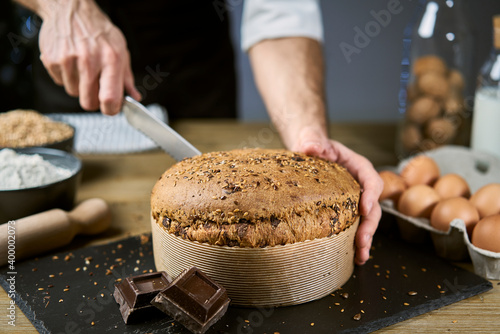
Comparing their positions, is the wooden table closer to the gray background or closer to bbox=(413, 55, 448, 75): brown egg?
bbox=(413, 55, 448, 75): brown egg

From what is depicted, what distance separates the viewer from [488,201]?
4.36ft

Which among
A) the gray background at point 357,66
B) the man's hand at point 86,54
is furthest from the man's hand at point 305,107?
the gray background at point 357,66

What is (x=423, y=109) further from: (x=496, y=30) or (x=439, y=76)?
(x=496, y=30)

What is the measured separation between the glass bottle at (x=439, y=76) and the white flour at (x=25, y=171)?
1.37 metres

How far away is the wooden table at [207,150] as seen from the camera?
104 cm

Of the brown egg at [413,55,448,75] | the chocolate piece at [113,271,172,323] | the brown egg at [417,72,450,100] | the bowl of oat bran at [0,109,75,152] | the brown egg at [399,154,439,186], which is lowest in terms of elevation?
the chocolate piece at [113,271,172,323]

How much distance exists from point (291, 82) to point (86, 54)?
2.31ft

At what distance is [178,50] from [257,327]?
1.89 metres

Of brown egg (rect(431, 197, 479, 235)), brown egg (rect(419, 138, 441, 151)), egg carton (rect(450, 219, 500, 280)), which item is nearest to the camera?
egg carton (rect(450, 219, 500, 280))

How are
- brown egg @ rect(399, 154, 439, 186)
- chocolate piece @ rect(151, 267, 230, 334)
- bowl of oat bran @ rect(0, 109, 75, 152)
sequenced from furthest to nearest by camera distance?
bowl of oat bran @ rect(0, 109, 75, 152) < brown egg @ rect(399, 154, 439, 186) < chocolate piece @ rect(151, 267, 230, 334)

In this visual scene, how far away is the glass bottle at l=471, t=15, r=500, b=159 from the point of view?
1.82 m

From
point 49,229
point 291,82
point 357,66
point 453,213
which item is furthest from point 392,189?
point 357,66

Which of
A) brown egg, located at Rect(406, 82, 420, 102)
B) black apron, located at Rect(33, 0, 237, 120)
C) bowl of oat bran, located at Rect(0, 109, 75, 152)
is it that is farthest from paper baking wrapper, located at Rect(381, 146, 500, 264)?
black apron, located at Rect(33, 0, 237, 120)

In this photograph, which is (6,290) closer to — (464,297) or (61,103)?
(464,297)
